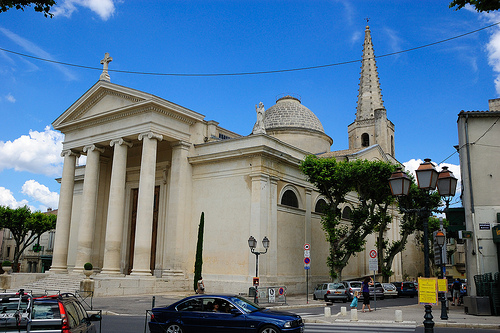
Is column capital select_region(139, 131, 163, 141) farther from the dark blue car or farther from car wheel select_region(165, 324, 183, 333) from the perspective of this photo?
car wheel select_region(165, 324, 183, 333)

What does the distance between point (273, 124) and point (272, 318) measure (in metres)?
37.0

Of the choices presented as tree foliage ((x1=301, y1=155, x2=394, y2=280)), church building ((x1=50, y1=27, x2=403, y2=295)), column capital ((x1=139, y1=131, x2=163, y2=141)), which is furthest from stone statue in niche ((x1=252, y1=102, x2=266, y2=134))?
column capital ((x1=139, y1=131, x2=163, y2=141))

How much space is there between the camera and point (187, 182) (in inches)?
1313

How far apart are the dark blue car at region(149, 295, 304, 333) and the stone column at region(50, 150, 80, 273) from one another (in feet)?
81.2

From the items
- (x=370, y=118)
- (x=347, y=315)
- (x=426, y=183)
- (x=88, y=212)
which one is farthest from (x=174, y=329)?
(x=370, y=118)

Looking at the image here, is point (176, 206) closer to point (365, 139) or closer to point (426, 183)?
point (426, 183)

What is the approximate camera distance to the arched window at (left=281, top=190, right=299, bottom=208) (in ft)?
109

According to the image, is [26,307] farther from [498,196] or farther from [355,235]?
[355,235]

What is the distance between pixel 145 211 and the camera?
30.3 metres

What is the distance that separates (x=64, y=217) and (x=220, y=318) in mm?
27137

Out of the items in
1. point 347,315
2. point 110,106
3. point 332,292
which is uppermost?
point 110,106

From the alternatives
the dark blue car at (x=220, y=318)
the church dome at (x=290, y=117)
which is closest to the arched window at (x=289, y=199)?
the church dome at (x=290, y=117)

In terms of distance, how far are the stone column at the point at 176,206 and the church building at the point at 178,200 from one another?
72 mm

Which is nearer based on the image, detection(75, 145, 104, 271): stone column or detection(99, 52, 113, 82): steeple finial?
detection(75, 145, 104, 271): stone column
